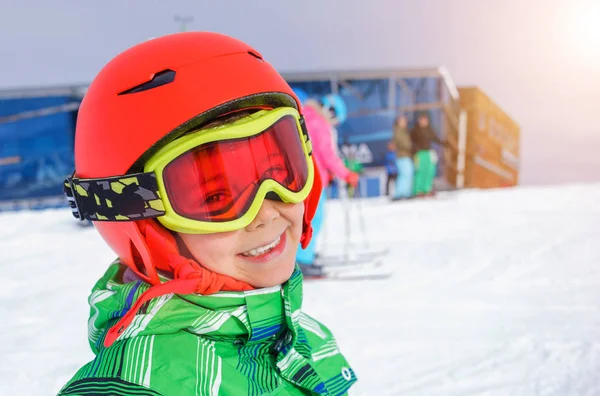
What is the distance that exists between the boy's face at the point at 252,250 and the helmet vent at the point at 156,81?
1.22 feet

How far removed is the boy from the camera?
1099mm

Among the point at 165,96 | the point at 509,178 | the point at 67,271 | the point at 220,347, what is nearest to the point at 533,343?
the point at 220,347

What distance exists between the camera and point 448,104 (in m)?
11.6

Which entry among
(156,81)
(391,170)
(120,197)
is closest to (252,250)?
(120,197)

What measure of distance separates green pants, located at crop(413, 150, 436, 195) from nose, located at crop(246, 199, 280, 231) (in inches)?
397

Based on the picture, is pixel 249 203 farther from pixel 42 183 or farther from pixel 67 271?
pixel 42 183

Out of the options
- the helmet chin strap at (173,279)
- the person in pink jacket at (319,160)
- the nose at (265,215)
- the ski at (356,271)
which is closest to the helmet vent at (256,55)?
the nose at (265,215)

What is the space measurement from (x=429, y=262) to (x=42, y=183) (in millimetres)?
8036

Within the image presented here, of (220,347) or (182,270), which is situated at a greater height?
(182,270)

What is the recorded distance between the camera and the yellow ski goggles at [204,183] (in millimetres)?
1129

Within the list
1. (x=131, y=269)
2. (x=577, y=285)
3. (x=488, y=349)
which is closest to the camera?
(x=131, y=269)

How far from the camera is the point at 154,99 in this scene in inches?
44.1

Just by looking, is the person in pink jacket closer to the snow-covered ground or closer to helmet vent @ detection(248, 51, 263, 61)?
the snow-covered ground

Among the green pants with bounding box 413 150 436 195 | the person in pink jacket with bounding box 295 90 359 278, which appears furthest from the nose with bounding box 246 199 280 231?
the green pants with bounding box 413 150 436 195
